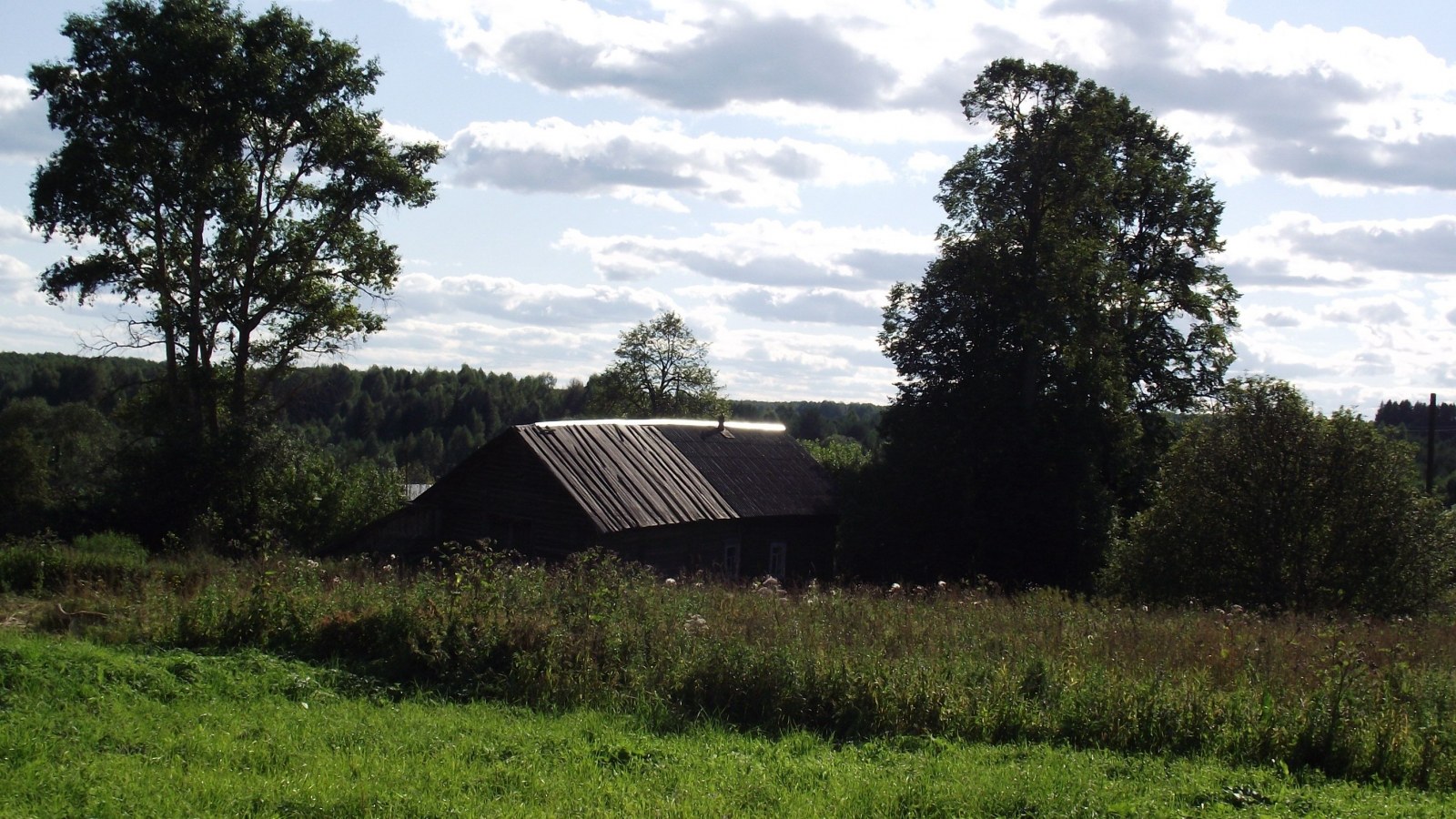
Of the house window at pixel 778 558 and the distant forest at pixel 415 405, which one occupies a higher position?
the distant forest at pixel 415 405

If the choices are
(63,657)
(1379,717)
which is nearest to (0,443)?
(63,657)

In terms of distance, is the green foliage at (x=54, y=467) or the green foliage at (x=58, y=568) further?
the green foliage at (x=54, y=467)

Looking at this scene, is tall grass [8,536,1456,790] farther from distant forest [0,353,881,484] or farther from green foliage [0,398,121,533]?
distant forest [0,353,881,484]

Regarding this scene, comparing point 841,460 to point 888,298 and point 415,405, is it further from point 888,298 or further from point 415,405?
point 415,405

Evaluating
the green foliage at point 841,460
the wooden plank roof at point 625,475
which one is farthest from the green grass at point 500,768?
the green foliage at point 841,460

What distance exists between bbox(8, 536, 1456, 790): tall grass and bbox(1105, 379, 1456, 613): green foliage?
7189mm

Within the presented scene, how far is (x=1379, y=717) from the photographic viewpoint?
319 inches

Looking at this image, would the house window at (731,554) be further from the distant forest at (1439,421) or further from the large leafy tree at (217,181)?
the distant forest at (1439,421)

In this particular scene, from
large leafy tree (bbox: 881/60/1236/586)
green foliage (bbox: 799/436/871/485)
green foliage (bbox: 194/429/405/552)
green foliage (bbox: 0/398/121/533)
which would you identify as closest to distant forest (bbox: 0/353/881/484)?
green foliage (bbox: 0/398/121/533)

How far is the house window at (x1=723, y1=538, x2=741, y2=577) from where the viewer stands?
2983 cm

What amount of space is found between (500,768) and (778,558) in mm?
25631

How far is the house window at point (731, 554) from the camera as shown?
29828mm

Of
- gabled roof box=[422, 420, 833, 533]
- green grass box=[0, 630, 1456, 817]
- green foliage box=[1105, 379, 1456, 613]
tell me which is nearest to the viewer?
green grass box=[0, 630, 1456, 817]

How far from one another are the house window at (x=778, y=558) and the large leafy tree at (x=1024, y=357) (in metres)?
3.69
